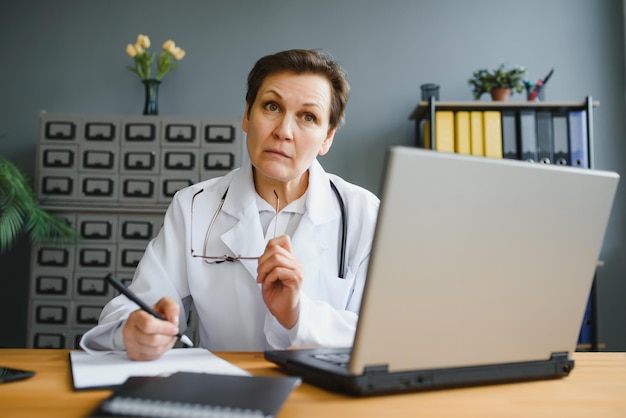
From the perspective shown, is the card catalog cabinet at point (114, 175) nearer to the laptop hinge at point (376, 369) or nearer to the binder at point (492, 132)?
the binder at point (492, 132)

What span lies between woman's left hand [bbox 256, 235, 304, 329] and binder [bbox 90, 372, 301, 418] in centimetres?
31

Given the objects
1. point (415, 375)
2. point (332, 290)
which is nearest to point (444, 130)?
point (332, 290)

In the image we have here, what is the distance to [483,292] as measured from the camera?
0.67 meters

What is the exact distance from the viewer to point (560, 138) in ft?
9.53

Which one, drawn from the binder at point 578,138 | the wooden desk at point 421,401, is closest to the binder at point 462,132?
the binder at point 578,138

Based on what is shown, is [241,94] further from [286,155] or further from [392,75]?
[286,155]

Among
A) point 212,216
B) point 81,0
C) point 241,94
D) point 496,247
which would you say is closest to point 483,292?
point 496,247

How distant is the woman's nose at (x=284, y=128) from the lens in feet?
4.40

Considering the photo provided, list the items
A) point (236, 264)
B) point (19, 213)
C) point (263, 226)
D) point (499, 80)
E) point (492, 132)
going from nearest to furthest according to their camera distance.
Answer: point (236, 264) < point (263, 226) < point (19, 213) < point (492, 132) < point (499, 80)

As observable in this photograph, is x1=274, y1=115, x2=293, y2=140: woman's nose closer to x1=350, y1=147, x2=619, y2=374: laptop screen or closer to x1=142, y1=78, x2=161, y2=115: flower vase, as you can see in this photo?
x1=350, y1=147, x2=619, y2=374: laptop screen

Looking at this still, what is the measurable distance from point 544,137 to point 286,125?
6.58 feet

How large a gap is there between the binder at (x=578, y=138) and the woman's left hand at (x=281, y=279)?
2.29 m

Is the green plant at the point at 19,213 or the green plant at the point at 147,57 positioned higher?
the green plant at the point at 147,57

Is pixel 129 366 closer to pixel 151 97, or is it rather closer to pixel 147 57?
pixel 151 97
